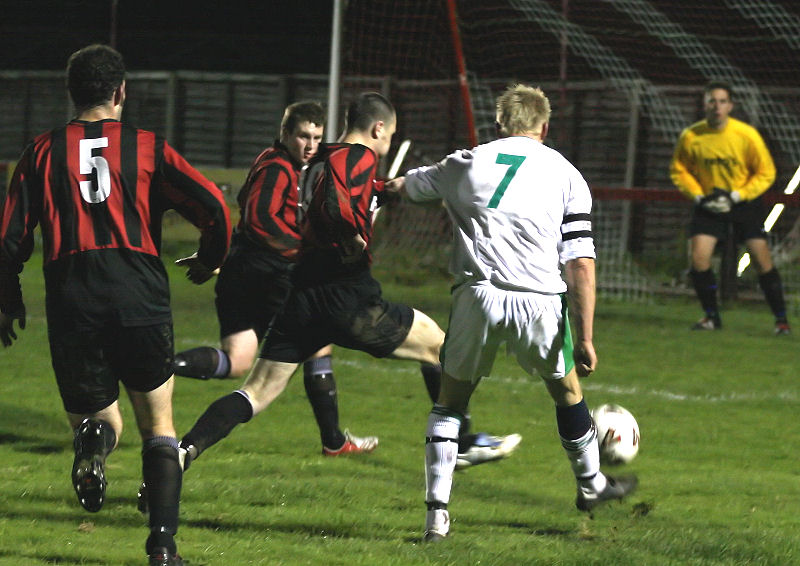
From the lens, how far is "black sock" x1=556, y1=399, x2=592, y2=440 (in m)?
5.28

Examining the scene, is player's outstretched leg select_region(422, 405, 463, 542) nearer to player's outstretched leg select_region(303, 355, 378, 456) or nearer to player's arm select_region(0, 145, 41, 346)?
player's arm select_region(0, 145, 41, 346)

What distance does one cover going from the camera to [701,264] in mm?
12117

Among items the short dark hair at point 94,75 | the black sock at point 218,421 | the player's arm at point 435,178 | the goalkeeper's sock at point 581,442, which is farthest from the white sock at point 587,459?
the short dark hair at point 94,75

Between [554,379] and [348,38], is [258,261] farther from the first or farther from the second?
[348,38]

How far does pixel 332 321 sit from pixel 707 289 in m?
6.91

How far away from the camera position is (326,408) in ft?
22.6

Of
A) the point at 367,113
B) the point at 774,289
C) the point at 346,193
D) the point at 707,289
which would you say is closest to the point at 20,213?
the point at 346,193

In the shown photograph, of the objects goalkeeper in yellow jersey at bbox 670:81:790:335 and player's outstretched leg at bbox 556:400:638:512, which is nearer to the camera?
player's outstretched leg at bbox 556:400:638:512

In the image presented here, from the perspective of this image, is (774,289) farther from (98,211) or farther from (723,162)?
(98,211)

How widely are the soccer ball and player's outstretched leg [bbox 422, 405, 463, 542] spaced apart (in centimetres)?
77

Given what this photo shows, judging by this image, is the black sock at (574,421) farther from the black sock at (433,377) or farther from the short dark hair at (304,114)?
the short dark hair at (304,114)

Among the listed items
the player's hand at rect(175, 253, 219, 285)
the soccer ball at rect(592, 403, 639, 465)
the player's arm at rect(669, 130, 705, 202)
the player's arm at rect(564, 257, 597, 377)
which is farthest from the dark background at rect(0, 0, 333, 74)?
the player's hand at rect(175, 253, 219, 285)

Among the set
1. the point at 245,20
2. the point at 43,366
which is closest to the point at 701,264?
the point at 43,366

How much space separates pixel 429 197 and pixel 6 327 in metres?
1.58
